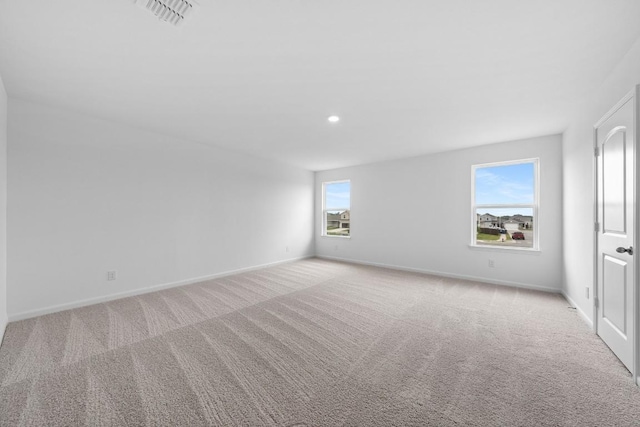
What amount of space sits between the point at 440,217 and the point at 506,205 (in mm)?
1047

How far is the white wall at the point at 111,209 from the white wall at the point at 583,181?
503 centimetres

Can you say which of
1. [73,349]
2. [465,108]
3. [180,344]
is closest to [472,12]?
[465,108]

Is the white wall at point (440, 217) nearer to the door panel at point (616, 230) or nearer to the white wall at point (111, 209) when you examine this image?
the door panel at point (616, 230)

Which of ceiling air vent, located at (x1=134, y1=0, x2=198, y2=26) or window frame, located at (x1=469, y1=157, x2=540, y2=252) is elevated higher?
ceiling air vent, located at (x1=134, y1=0, x2=198, y2=26)

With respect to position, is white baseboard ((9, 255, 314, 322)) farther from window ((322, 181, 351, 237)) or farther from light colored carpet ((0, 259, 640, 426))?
window ((322, 181, 351, 237))

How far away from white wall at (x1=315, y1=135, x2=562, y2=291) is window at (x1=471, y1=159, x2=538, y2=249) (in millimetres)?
134

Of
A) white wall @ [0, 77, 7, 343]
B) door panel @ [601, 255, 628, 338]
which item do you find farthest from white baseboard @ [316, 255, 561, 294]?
white wall @ [0, 77, 7, 343]

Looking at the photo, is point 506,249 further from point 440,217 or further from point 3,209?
point 3,209

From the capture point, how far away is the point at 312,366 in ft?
6.25

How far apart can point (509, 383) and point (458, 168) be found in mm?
3729

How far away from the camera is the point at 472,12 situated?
152cm

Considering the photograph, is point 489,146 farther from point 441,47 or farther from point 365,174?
point 441,47

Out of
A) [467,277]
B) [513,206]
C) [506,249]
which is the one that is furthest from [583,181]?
[467,277]

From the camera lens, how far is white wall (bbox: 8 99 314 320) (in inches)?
109
